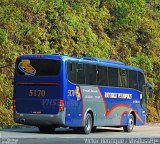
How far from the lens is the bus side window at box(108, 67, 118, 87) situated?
27.5 meters

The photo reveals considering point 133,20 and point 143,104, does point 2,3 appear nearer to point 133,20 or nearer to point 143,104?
point 143,104

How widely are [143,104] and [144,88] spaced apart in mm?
919

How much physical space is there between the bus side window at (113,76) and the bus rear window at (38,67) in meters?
4.33

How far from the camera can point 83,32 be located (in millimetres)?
37500

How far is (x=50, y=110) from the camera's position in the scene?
78.1ft

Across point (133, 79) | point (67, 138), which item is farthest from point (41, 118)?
point (133, 79)

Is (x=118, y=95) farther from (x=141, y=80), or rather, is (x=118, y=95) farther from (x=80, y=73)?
(x=80, y=73)

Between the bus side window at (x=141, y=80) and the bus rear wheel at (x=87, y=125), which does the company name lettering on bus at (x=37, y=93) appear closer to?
the bus rear wheel at (x=87, y=125)

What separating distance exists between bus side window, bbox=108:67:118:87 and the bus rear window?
14.2ft

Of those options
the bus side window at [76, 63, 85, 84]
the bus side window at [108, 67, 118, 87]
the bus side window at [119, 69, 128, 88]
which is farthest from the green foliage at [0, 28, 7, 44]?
the bus side window at [119, 69, 128, 88]

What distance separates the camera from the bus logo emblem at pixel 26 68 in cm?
2412

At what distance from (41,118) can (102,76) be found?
4.23 metres

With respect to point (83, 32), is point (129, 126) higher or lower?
lower

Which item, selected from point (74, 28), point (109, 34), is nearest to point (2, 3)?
point (74, 28)
